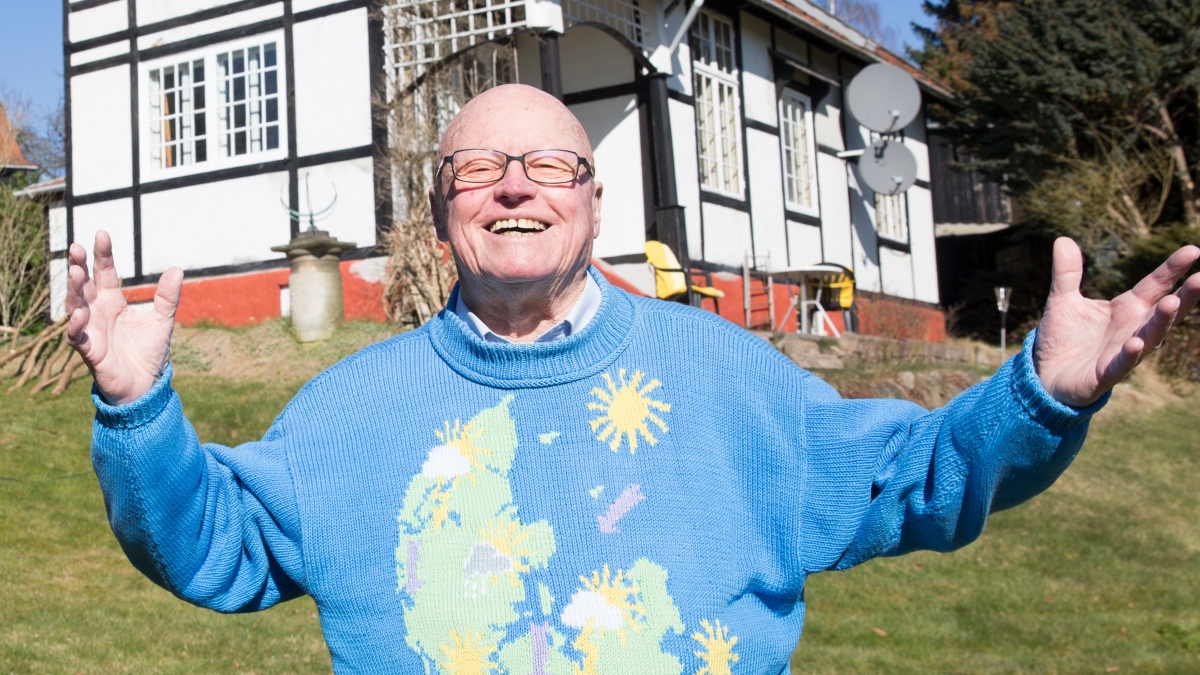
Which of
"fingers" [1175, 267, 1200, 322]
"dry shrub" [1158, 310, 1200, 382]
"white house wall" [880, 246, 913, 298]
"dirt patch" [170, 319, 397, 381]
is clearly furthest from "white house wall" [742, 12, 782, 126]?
"fingers" [1175, 267, 1200, 322]

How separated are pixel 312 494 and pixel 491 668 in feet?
1.58

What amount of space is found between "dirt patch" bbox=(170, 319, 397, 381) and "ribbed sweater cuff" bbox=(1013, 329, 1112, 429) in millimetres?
9767

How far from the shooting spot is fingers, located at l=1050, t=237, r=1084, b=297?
6.77 feet

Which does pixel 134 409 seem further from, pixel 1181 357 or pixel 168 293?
pixel 1181 357

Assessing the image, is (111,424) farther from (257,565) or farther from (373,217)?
(373,217)

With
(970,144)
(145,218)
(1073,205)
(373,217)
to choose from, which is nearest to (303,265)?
(373,217)

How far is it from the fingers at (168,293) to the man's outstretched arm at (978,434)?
1184mm

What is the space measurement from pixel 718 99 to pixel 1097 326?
1383cm

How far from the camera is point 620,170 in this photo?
46.2 ft

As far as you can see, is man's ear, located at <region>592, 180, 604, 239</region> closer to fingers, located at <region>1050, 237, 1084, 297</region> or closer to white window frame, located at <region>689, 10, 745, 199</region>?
fingers, located at <region>1050, 237, 1084, 297</region>

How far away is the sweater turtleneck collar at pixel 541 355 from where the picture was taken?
248 cm

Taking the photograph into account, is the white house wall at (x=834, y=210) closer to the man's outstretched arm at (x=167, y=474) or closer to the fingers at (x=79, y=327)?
the man's outstretched arm at (x=167, y=474)

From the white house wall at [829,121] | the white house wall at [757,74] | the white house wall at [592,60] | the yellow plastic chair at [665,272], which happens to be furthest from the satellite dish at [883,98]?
the yellow plastic chair at [665,272]

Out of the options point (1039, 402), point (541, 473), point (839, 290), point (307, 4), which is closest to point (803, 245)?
point (839, 290)
